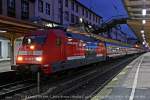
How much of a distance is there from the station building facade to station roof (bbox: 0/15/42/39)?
21.7 feet

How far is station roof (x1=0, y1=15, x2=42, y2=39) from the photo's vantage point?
21.4m

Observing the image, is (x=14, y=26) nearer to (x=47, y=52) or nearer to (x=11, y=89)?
(x=47, y=52)

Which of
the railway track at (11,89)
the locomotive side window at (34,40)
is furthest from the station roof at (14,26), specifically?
the railway track at (11,89)

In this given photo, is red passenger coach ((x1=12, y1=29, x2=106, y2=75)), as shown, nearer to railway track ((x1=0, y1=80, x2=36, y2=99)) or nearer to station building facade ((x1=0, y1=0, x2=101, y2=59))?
railway track ((x1=0, y1=80, x2=36, y2=99))

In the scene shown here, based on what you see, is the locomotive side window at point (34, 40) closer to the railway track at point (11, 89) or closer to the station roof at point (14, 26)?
the station roof at point (14, 26)

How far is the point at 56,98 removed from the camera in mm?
13977

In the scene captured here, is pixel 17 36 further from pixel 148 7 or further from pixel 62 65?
pixel 148 7

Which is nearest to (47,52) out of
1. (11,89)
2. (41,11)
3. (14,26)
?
(11,89)

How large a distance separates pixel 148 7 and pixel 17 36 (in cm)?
1067

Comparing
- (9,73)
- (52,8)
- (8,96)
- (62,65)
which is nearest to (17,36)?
(9,73)

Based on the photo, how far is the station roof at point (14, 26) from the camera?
21405 mm

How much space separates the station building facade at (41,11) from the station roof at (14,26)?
21.7 feet

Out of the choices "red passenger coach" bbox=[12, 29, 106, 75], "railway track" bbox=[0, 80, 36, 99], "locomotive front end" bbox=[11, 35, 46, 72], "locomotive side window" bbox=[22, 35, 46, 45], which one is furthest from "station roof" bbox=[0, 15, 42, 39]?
"railway track" bbox=[0, 80, 36, 99]

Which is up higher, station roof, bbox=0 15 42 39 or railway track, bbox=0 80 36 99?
station roof, bbox=0 15 42 39
